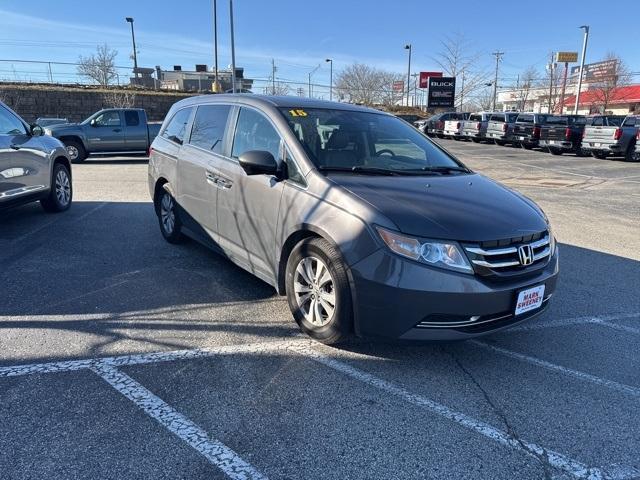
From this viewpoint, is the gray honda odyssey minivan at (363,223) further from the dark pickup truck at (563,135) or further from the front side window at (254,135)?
the dark pickup truck at (563,135)

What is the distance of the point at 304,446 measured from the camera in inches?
103

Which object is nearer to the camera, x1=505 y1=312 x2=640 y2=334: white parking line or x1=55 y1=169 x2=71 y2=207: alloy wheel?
x1=505 y1=312 x2=640 y2=334: white parking line

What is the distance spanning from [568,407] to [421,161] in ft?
7.69

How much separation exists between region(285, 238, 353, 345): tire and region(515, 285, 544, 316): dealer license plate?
1113mm

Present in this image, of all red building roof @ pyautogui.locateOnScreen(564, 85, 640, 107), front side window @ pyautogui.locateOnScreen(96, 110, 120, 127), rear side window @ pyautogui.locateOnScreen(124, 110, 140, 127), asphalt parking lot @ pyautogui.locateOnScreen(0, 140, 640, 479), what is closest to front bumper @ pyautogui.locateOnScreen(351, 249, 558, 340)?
asphalt parking lot @ pyautogui.locateOnScreen(0, 140, 640, 479)

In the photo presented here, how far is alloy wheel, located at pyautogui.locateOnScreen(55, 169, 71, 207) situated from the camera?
791 cm

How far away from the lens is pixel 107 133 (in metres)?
17.0

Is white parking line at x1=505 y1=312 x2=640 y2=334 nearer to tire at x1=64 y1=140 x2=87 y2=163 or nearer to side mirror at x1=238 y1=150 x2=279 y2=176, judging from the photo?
side mirror at x1=238 y1=150 x2=279 y2=176

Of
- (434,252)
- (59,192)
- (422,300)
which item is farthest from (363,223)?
(59,192)

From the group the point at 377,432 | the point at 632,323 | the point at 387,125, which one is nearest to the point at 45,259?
the point at 387,125

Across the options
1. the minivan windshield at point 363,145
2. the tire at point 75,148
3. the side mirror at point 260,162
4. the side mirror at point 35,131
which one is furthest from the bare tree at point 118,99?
the side mirror at point 260,162

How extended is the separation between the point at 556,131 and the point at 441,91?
2245 centimetres

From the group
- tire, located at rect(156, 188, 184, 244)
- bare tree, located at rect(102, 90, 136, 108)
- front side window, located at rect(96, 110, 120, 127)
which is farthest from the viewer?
bare tree, located at rect(102, 90, 136, 108)

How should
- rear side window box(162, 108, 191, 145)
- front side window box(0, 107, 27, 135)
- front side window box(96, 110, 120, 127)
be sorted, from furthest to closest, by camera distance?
front side window box(96, 110, 120, 127)
front side window box(0, 107, 27, 135)
rear side window box(162, 108, 191, 145)
